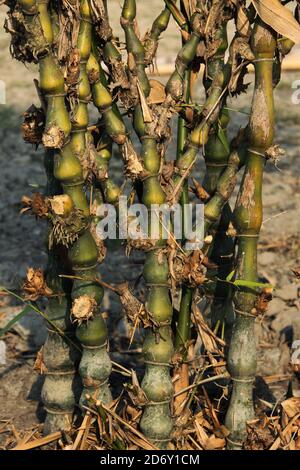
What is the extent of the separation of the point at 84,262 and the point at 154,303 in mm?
264

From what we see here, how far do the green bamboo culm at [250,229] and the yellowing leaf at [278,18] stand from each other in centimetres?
5

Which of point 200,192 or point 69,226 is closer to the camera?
point 69,226

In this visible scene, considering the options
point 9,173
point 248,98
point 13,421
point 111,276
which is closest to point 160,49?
point 248,98

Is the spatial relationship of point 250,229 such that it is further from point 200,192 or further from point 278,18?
point 278,18

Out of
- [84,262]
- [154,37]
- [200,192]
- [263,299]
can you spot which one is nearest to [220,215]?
[200,192]

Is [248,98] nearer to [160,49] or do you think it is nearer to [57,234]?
[160,49]

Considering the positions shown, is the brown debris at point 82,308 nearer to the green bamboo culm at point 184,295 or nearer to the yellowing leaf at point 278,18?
the green bamboo culm at point 184,295

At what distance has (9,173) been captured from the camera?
5.90 metres

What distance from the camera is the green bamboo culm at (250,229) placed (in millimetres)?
2650

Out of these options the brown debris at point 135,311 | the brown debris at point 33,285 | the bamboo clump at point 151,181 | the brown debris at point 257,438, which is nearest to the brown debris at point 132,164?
the bamboo clump at point 151,181

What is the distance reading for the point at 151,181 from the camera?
2.78 metres

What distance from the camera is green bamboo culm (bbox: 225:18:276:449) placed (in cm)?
265

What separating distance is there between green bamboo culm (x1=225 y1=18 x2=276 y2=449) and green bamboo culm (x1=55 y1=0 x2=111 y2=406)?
0.44m

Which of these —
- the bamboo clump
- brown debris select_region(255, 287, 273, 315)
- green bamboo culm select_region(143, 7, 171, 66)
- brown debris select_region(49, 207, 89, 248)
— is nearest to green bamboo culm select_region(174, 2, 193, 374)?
the bamboo clump
